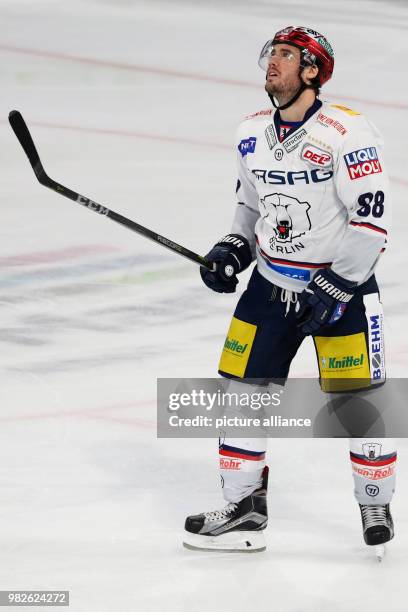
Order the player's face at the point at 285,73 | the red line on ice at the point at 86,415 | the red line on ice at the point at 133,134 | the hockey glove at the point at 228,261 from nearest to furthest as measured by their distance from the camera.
Answer: the player's face at the point at 285,73, the hockey glove at the point at 228,261, the red line on ice at the point at 86,415, the red line on ice at the point at 133,134

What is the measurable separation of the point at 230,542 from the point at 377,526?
391 mm

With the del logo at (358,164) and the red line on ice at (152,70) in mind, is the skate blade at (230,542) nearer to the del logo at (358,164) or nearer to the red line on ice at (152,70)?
the del logo at (358,164)

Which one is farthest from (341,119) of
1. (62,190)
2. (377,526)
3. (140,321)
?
(140,321)

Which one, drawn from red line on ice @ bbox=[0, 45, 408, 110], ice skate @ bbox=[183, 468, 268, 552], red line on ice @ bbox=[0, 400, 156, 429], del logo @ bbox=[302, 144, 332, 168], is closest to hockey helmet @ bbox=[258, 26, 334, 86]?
del logo @ bbox=[302, 144, 332, 168]

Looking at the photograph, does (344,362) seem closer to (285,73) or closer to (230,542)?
(230,542)

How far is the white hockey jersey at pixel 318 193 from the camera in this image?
3592mm

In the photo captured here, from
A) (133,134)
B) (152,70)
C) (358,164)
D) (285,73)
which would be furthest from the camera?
(152,70)

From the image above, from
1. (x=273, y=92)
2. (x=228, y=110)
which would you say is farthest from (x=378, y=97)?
(x=273, y=92)

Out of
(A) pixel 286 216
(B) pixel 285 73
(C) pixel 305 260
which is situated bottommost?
(C) pixel 305 260

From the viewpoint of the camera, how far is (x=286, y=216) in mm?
3725

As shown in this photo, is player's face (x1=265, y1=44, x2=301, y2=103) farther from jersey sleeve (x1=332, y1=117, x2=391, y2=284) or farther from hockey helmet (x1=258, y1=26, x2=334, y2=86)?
jersey sleeve (x1=332, y1=117, x2=391, y2=284)

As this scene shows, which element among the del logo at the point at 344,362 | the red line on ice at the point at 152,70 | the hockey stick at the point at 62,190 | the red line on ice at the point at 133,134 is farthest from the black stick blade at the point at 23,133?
the red line on ice at the point at 152,70

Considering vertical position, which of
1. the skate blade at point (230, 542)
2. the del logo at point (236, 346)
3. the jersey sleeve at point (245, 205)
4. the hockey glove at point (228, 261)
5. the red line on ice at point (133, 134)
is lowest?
the skate blade at point (230, 542)

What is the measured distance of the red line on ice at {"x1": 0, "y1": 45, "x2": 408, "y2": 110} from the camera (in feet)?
28.7
